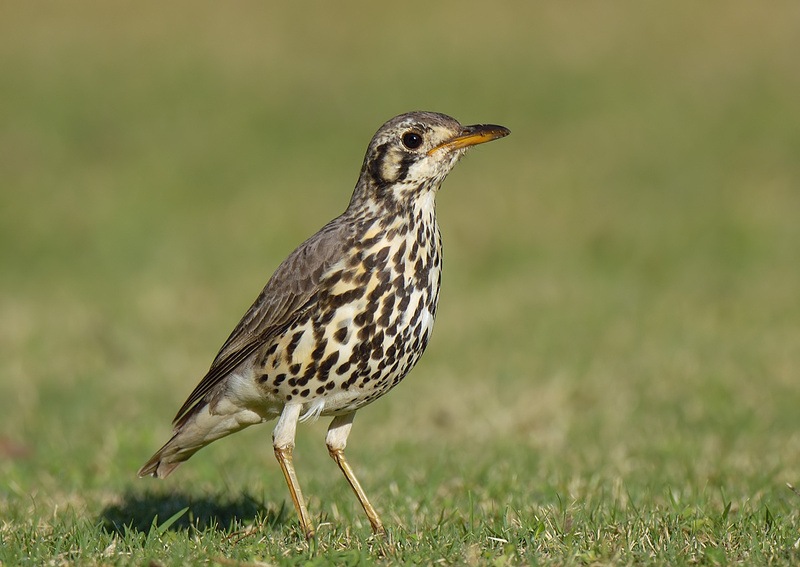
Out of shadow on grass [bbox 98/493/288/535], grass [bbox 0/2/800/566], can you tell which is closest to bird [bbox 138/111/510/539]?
shadow on grass [bbox 98/493/288/535]

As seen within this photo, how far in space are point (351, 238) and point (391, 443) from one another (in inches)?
134

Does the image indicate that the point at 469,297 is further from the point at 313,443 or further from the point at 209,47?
the point at 209,47

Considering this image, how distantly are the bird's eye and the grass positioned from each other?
185cm

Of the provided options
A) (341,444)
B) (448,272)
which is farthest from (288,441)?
(448,272)

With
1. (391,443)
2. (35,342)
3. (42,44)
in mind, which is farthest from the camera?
(42,44)

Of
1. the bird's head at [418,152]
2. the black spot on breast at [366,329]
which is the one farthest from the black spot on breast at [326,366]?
the bird's head at [418,152]

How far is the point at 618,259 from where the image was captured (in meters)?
14.0

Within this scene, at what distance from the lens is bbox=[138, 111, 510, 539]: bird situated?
5020mm

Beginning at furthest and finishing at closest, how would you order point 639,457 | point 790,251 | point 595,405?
point 790,251 → point 595,405 → point 639,457

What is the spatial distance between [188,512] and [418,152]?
254 centimetres

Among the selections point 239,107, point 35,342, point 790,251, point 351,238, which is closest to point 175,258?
point 35,342

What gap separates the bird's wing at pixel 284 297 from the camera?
5.18 meters

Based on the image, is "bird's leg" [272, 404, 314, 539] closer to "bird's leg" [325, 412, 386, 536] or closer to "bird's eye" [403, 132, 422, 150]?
"bird's leg" [325, 412, 386, 536]

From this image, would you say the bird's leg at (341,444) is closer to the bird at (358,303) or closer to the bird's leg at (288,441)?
the bird at (358,303)
